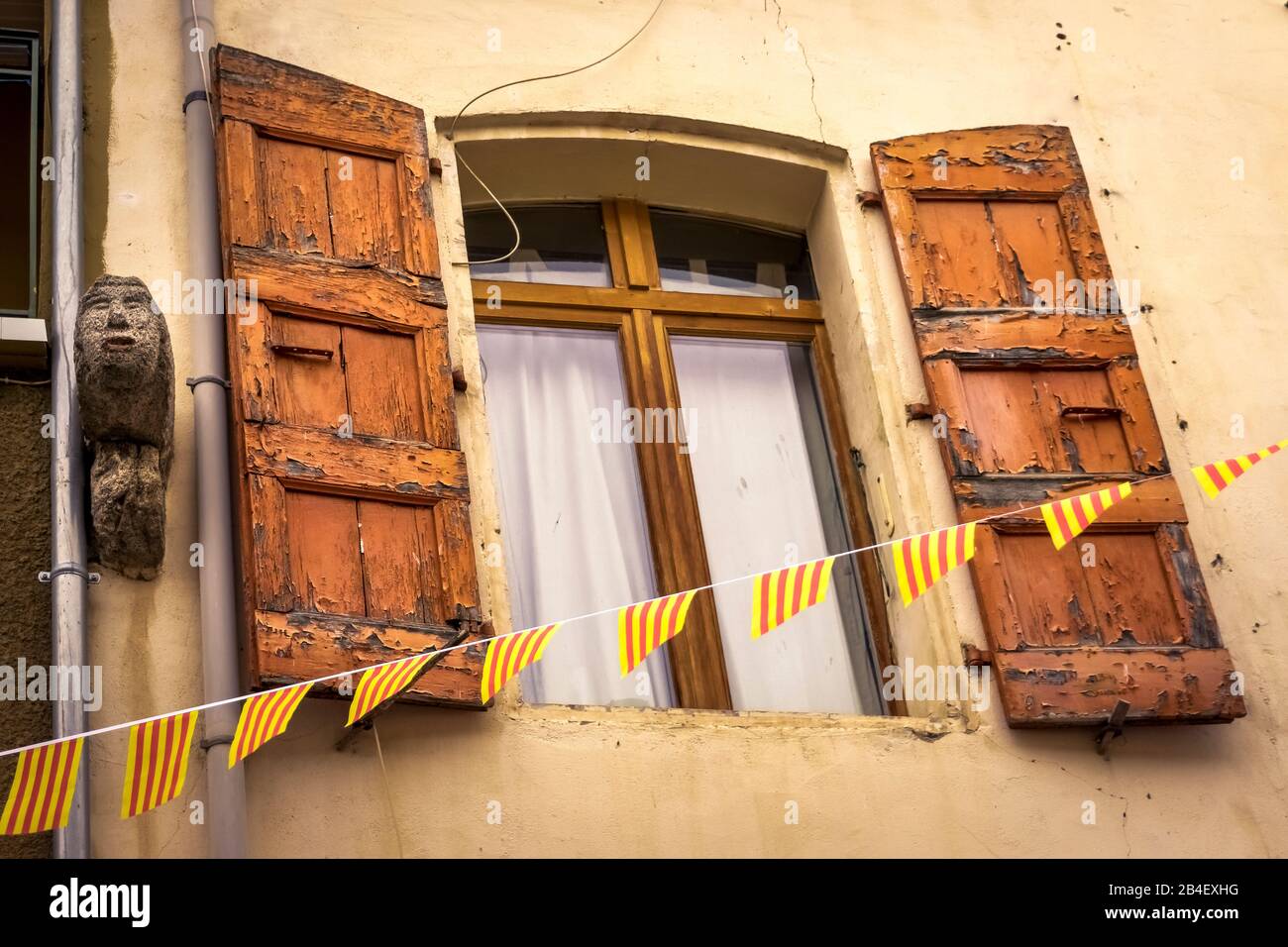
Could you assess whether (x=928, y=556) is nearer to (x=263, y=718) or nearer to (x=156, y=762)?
(x=263, y=718)

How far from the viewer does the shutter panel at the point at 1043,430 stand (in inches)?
206

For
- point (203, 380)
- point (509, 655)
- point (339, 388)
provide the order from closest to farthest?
point (509, 655)
point (203, 380)
point (339, 388)

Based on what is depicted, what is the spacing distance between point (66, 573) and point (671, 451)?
1988 mm

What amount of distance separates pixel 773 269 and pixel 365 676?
261 cm

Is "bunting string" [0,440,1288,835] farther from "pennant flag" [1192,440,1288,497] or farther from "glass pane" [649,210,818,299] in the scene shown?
"glass pane" [649,210,818,299]

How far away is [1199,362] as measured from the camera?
6.12 meters

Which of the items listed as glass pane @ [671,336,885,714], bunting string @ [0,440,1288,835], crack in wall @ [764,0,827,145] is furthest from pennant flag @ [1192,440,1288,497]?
crack in wall @ [764,0,827,145]

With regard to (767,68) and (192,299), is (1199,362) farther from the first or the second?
(192,299)

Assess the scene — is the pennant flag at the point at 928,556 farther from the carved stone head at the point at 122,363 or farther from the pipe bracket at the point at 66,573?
the pipe bracket at the point at 66,573

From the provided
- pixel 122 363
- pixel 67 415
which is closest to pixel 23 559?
pixel 67 415

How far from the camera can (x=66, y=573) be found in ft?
15.1
